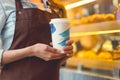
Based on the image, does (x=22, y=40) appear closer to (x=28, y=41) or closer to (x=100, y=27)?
(x=28, y=41)

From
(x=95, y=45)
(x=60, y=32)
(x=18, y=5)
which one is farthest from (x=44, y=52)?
(x=95, y=45)

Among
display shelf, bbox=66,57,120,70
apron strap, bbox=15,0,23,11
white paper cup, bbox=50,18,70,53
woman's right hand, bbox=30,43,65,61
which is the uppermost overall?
apron strap, bbox=15,0,23,11

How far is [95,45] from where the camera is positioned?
199cm

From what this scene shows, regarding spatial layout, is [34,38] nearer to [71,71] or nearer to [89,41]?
[71,71]

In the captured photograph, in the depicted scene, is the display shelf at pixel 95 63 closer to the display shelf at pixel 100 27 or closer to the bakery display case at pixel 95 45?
the bakery display case at pixel 95 45

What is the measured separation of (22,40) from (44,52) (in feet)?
0.43

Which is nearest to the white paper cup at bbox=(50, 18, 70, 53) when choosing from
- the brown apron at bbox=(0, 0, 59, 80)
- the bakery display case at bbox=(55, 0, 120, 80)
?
the brown apron at bbox=(0, 0, 59, 80)

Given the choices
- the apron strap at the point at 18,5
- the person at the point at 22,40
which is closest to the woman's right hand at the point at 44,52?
the person at the point at 22,40

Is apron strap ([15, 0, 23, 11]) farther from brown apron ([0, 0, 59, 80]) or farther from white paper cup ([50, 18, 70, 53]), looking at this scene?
white paper cup ([50, 18, 70, 53])

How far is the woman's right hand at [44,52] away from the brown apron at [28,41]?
8 cm

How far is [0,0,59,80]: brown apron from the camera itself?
1.12 m

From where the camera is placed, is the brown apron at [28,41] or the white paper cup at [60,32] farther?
the brown apron at [28,41]

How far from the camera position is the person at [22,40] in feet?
3.59

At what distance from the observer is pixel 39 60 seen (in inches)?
45.5
